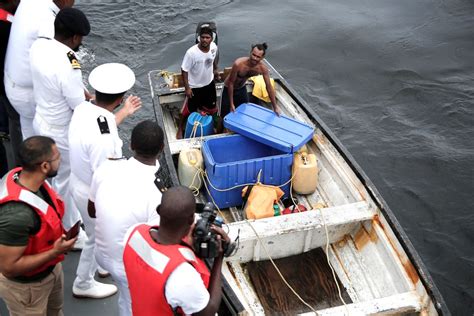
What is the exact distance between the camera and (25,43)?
4.36 m

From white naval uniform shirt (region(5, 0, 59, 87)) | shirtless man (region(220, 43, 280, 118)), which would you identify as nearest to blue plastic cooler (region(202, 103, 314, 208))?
shirtless man (region(220, 43, 280, 118))

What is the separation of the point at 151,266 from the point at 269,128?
3.92 metres

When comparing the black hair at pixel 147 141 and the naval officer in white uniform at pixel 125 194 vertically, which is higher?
the black hair at pixel 147 141

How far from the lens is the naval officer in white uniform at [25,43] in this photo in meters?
4.30

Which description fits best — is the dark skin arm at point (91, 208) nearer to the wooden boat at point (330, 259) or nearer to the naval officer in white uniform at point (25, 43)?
the wooden boat at point (330, 259)

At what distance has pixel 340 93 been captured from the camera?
1204cm

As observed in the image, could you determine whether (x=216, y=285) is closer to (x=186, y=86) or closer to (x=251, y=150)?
(x=251, y=150)

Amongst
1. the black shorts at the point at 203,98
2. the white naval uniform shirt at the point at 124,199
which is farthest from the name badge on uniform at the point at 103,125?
the black shorts at the point at 203,98

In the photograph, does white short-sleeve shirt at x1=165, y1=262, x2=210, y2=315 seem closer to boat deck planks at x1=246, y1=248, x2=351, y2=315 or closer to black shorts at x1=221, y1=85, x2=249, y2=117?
boat deck planks at x1=246, y1=248, x2=351, y2=315

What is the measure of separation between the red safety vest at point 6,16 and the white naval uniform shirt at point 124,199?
2333 millimetres

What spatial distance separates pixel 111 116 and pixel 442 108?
9.40 m

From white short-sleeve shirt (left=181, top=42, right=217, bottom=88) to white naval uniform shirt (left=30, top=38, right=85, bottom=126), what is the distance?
2733 mm

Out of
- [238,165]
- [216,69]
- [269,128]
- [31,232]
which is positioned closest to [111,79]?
[31,232]

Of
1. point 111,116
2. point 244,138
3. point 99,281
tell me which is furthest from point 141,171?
point 244,138
